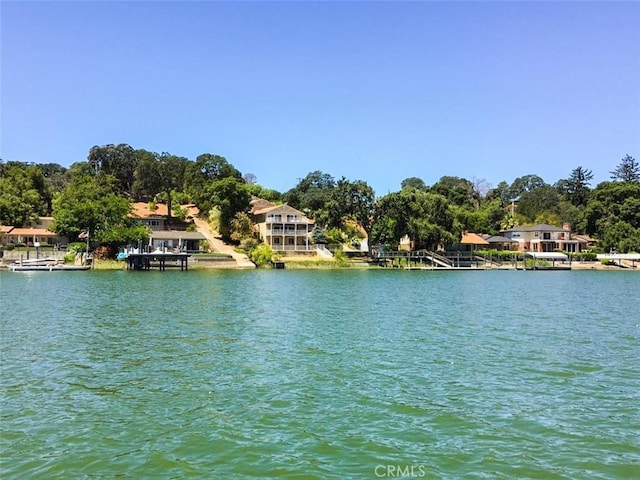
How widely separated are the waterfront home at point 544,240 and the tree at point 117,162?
3005 inches

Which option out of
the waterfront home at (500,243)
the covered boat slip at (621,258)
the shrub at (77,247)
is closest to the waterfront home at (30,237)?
the shrub at (77,247)

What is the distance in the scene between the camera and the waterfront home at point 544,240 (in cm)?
10119

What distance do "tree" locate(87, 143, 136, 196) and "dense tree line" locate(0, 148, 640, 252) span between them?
0.20 m

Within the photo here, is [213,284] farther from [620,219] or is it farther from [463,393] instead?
[620,219]

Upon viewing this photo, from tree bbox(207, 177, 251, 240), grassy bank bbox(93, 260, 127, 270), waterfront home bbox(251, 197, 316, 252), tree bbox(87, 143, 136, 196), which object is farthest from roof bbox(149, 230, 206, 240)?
tree bbox(87, 143, 136, 196)

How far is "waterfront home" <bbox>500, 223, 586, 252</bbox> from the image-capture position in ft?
332

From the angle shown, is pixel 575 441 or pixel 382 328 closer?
pixel 575 441

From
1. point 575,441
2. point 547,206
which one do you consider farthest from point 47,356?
point 547,206

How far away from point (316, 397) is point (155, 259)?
6315 centimetres

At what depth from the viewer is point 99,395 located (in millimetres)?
12680

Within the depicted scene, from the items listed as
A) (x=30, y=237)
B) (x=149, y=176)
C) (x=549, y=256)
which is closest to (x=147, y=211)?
(x=149, y=176)

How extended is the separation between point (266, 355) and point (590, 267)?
84.0 meters

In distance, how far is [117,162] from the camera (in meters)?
114

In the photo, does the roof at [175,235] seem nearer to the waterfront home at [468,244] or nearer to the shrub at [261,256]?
the shrub at [261,256]
